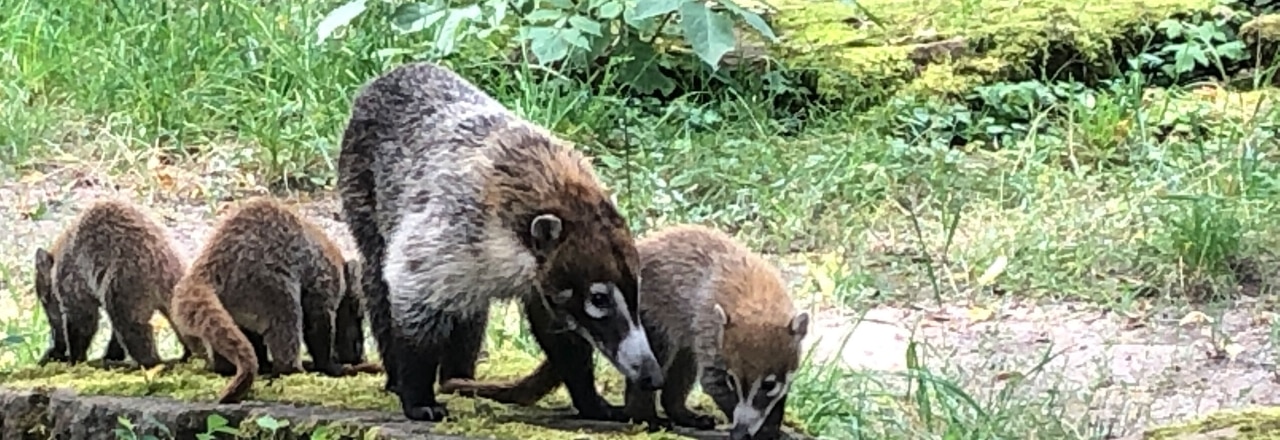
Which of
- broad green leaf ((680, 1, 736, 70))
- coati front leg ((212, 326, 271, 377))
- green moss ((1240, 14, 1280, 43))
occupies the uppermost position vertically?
broad green leaf ((680, 1, 736, 70))

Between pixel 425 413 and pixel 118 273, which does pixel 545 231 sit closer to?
→ pixel 425 413

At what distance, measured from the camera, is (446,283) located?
3.12 m

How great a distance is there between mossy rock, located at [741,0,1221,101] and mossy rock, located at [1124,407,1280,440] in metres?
4.96

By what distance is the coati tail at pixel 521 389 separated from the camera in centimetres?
352

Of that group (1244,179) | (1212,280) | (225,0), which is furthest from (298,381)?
(225,0)

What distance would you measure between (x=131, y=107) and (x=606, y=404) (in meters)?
4.59

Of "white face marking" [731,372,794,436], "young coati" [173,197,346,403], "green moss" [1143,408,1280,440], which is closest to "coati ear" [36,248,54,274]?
"young coati" [173,197,346,403]

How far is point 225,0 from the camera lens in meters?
7.89

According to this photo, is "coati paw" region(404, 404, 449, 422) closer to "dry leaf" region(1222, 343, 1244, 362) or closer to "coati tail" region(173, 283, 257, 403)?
"coati tail" region(173, 283, 257, 403)

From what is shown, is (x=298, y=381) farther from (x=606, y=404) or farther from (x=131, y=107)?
(x=131, y=107)

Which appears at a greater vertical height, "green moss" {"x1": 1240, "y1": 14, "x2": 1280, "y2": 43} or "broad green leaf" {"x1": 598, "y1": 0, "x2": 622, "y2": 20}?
"broad green leaf" {"x1": 598, "y1": 0, "x2": 622, "y2": 20}

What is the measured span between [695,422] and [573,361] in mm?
256

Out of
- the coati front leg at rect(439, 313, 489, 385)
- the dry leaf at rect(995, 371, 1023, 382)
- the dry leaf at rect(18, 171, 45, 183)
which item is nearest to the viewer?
the coati front leg at rect(439, 313, 489, 385)

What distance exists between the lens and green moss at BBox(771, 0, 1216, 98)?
26.9ft
